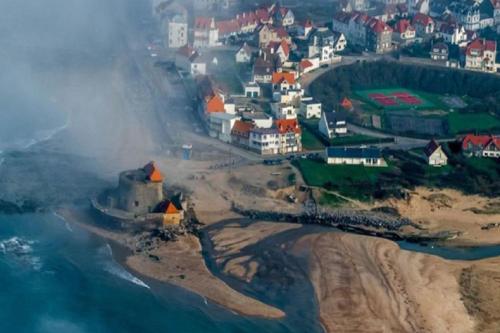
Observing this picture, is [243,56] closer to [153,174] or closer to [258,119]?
[258,119]

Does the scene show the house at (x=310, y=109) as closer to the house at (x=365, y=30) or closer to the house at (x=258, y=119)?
the house at (x=258, y=119)

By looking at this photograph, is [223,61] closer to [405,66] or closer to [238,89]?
[238,89]

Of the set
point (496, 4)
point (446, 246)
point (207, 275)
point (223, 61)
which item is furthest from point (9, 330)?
point (496, 4)

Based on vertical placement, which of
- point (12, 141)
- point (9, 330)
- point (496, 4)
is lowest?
point (9, 330)

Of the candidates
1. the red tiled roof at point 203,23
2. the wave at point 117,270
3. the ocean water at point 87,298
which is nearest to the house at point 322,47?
the red tiled roof at point 203,23

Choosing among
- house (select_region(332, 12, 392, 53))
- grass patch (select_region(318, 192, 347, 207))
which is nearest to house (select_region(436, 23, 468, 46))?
house (select_region(332, 12, 392, 53))

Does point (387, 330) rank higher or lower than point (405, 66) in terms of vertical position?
lower

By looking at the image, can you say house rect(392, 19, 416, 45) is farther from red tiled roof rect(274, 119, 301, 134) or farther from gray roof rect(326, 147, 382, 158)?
gray roof rect(326, 147, 382, 158)
